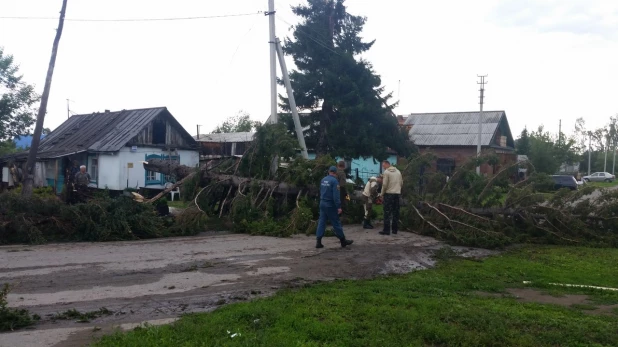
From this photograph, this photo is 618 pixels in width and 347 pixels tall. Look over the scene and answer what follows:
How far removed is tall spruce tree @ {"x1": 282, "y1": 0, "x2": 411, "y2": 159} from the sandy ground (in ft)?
51.6

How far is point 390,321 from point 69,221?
9.02m

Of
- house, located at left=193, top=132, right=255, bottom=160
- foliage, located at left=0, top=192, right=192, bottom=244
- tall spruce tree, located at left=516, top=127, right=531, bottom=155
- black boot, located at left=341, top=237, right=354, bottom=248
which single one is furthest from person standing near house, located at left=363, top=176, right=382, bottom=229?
tall spruce tree, located at left=516, top=127, right=531, bottom=155

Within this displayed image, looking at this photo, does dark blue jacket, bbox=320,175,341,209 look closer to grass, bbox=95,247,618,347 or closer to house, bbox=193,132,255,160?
grass, bbox=95,247,618,347

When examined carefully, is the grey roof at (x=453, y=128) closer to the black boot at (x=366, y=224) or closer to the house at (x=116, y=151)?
the house at (x=116, y=151)

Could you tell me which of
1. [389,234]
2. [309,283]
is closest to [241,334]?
[309,283]

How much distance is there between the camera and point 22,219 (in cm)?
1157

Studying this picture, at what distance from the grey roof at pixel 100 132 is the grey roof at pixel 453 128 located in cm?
2155

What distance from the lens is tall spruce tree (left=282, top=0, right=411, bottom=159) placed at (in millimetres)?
28344

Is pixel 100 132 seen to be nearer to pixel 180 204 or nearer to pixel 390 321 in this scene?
pixel 180 204

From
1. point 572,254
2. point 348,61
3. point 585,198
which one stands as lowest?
point 572,254

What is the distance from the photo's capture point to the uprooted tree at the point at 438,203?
12.6 metres

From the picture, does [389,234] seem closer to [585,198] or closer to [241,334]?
[585,198]

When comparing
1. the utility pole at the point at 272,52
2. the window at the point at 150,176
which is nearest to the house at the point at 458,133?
the window at the point at 150,176

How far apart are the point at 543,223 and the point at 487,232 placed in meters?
1.83
